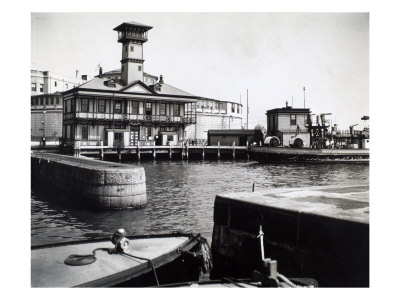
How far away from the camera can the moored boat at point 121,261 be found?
23.4 feet

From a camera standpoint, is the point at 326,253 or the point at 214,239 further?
the point at 214,239

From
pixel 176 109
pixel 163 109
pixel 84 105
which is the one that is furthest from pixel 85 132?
pixel 176 109

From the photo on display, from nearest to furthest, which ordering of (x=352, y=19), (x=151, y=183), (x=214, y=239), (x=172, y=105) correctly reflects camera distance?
(x=352, y=19) → (x=214, y=239) → (x=151, y=183) → (x=172, y=105)

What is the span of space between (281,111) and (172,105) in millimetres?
15424

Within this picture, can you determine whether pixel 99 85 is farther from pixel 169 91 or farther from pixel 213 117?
pixel 213 117

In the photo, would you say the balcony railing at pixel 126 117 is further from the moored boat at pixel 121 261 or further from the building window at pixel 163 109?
the moored boat at pixel 121 261

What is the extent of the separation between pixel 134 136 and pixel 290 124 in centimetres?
2207

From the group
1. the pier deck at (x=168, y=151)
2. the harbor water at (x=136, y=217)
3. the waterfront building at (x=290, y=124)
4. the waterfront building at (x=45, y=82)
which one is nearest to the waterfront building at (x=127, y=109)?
the pier deck at (x=168, y=151)

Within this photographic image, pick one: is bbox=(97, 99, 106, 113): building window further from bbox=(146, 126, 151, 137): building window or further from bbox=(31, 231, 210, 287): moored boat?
bbox=(31, 231, 210, 287): moored boat

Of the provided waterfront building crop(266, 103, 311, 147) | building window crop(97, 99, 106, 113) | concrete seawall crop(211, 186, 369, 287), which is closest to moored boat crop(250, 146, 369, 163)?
waterfront building crop(266, 103, 311, 147)

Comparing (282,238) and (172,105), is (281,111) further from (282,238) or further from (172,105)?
(282,238)

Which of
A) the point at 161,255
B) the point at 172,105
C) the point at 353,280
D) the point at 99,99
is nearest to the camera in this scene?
the point at 353,280
